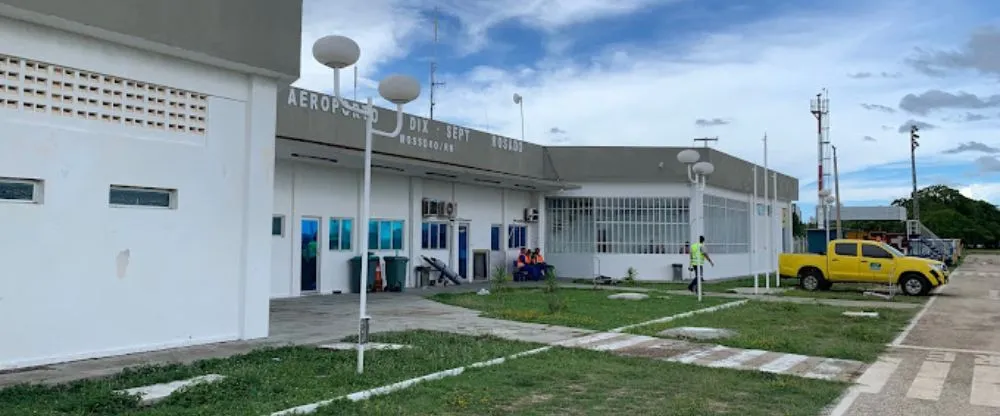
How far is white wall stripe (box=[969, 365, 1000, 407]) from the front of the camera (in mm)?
8195

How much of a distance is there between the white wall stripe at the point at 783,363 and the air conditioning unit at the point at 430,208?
14997 millimetres

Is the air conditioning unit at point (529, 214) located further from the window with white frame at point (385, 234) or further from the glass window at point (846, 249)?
the glass window at point (846, 249)

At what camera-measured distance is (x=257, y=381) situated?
8.02m

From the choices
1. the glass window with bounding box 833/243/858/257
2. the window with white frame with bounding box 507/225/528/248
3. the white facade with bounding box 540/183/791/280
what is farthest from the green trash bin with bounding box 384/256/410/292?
the glass window with bounding box 833/243/858/257

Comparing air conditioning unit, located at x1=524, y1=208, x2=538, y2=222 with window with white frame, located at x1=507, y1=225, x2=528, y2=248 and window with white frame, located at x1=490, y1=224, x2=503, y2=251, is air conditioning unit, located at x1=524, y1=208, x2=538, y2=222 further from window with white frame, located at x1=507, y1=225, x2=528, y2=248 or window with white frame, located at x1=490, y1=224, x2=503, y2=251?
window with white frame, located at x1=490, y1=224, x2=503, y2=251

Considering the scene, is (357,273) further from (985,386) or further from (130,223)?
(985,386)

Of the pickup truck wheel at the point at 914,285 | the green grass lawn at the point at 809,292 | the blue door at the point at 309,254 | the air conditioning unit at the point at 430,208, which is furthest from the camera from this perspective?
the air conditioning unit at the point at 430,208

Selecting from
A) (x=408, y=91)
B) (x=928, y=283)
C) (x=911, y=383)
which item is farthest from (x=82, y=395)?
(x=928, y=283)

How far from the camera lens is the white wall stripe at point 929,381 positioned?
8492 mm

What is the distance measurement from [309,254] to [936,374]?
48.6ft

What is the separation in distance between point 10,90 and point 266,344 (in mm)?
4582

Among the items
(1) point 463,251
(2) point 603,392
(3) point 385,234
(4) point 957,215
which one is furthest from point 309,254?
(4) point 957,215

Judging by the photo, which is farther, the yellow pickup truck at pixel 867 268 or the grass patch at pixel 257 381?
the yellow pickup truck at pixel 867 268

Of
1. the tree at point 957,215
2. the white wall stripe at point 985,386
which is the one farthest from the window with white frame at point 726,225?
the tree at point 957,215
